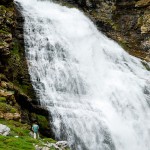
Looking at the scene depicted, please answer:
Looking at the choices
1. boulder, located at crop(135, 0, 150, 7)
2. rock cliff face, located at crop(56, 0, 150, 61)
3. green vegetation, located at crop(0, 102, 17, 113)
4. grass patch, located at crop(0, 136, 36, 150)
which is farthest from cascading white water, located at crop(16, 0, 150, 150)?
grass patch, located at crop(0, 136, 36, 150)

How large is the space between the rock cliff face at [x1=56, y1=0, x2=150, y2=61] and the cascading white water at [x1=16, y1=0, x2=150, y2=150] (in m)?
4.21

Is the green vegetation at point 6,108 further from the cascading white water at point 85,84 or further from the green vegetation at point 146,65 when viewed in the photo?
the green vegetation at point 146,65

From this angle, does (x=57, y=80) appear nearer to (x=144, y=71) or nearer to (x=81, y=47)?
(x=81, y=47)

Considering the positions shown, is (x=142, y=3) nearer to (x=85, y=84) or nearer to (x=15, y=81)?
(x=85, y=84)

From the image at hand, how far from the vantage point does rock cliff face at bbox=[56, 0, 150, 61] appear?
4856cm

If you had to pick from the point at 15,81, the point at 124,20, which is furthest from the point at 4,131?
the point at 124,20

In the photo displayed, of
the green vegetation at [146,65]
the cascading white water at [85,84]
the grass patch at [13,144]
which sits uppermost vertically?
the grass patch at [13,144]

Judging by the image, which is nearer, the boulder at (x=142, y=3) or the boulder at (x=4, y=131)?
the boulder at (x=4, y=131)

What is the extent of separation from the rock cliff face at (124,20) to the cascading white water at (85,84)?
4213mm

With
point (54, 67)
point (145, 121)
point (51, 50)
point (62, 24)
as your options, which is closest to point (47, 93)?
point (54, 67)

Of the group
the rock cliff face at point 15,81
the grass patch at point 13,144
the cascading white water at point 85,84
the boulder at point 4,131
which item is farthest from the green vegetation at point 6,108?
the grass patch at point 13,144

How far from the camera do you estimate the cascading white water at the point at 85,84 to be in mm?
27969

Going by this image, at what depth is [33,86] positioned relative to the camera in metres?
30.6

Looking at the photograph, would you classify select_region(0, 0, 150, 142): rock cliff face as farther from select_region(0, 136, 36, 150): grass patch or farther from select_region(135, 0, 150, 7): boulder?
select_region(0, 136, 36, 150): grass patch
